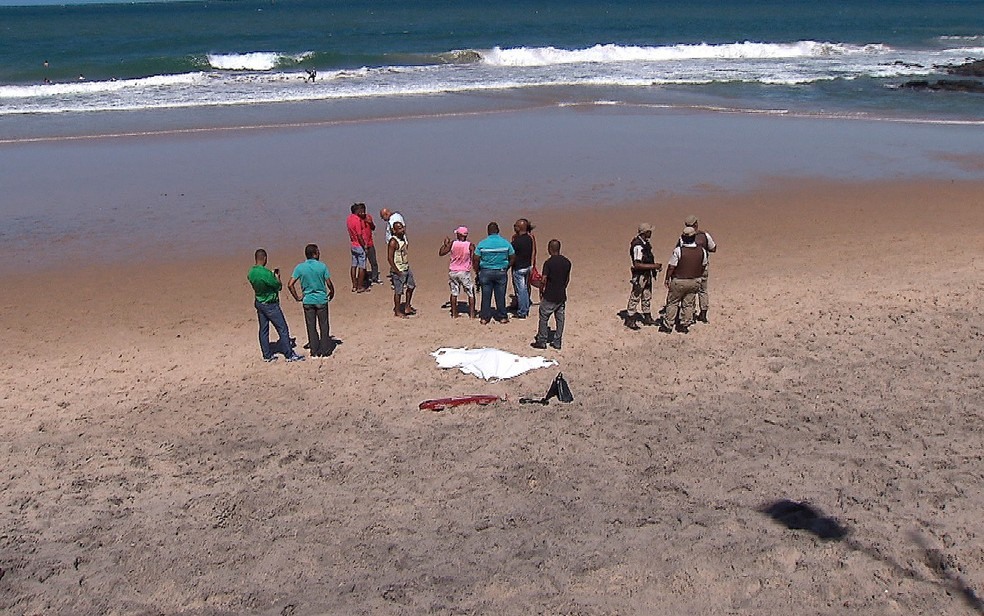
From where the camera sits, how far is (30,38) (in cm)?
6612

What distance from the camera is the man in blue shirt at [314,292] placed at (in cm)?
1009

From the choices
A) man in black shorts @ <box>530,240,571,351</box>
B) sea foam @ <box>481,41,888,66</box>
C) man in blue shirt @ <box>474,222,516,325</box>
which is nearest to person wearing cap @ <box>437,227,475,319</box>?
man in blue shirt @ <box>474,222,516,325</box>

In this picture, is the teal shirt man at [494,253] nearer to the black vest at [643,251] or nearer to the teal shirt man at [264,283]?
the black vest at [643,251]

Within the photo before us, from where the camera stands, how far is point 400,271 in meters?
11.3

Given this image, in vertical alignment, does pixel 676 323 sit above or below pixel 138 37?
below

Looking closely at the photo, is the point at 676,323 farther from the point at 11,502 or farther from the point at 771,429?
the point at 11,502

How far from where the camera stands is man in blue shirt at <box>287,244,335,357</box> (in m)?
10.1

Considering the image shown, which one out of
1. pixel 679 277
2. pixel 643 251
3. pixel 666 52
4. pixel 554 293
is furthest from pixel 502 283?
pixel 666 52

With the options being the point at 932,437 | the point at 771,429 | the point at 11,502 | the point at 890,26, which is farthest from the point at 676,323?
the point at 890,26

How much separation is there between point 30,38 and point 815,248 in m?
68.2

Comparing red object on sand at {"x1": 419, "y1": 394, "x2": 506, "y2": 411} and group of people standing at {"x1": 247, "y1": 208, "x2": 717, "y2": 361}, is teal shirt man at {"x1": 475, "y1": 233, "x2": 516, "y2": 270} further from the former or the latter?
red object on sand at {"x1": 419, "y1": 394, "x2": 506, "y2": 411}

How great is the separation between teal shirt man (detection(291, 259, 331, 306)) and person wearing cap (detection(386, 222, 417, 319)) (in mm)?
1235

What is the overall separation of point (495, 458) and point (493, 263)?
3.65 meters

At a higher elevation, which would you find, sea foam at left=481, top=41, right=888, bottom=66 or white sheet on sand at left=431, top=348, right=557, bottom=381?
sea foam at left=481, top=41, right=888, bottom=66
